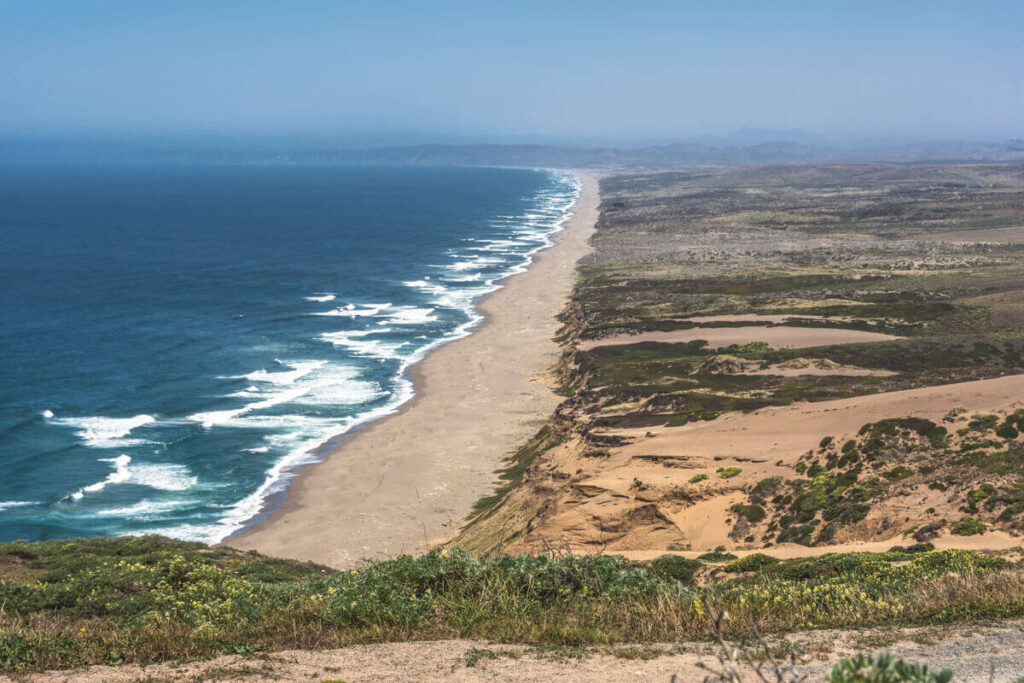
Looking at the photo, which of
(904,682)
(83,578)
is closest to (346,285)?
(83,578)

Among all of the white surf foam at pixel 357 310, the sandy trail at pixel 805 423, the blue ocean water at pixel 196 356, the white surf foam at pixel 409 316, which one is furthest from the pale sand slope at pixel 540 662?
the white surf foam at pixel 357 310

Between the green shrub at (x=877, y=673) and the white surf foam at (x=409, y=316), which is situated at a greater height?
the green shrub at (x=877, y=673)

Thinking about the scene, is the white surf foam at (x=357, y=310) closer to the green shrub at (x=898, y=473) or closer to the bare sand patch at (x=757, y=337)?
the bare sand patch at (x=757, y=337)

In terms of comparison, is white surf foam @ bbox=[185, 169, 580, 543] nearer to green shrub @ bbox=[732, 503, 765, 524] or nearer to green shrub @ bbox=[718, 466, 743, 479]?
green shrub @ bbox=[718, 466, 743, 479]

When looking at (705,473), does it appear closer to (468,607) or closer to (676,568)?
(676,568)

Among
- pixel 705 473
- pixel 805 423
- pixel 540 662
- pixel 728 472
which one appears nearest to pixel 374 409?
pixel 705 473

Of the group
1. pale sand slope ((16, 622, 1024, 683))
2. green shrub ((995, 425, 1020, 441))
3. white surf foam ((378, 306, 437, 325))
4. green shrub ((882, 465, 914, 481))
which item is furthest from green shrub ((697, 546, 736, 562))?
white surf foam ((378, 306, 437, 325))
